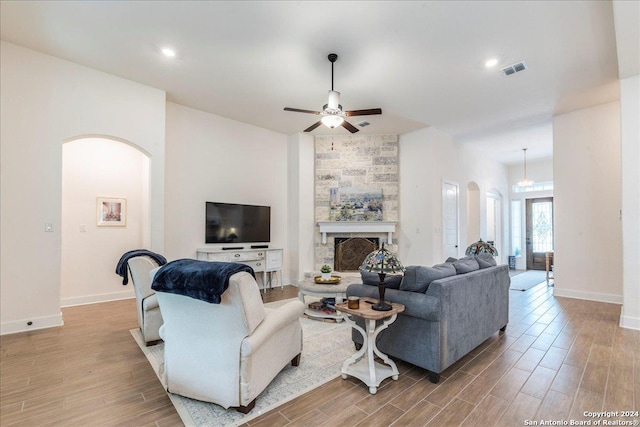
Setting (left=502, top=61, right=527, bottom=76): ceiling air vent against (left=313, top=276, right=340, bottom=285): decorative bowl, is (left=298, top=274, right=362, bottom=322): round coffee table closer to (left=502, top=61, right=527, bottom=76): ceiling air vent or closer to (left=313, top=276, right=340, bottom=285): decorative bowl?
(left=313, top=276, right=340, bottom=285): decorative bowl

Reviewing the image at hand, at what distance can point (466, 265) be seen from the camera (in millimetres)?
2990

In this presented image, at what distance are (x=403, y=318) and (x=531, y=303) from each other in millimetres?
3766

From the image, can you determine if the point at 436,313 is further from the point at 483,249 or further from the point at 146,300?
the point at 146,300

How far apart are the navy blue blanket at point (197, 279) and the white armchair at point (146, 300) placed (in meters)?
1.31

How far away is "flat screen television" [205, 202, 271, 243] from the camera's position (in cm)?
553

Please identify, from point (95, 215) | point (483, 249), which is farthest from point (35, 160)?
point (483, 249)

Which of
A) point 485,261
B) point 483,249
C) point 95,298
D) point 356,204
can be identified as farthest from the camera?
point 356,204

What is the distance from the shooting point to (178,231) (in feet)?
17.1

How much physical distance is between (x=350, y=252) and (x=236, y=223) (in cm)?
254

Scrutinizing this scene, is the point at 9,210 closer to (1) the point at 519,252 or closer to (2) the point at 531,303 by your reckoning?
(2) the point at 531,303

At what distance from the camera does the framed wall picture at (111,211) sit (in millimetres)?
5082

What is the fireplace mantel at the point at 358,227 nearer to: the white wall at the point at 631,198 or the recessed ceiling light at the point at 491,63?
the recessed ceiling light at the point at 491,63

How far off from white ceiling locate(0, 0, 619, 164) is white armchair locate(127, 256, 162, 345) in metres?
2.54

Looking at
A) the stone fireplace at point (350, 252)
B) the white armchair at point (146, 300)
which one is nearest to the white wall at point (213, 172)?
the stone fireplace at point (350, 252)
